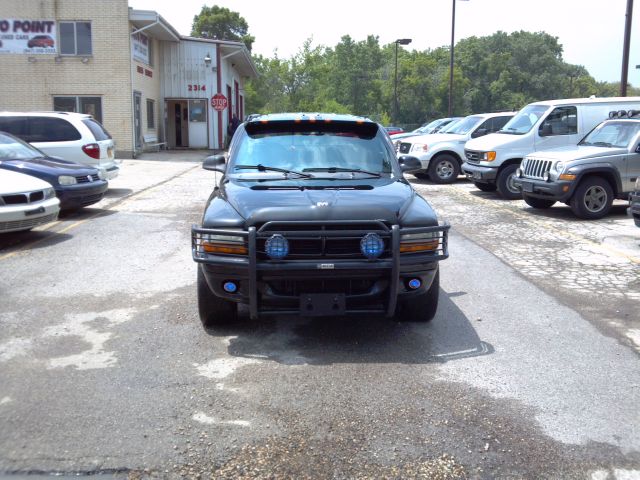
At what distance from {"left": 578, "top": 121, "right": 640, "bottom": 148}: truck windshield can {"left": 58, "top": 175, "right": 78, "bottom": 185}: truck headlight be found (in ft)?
31.1

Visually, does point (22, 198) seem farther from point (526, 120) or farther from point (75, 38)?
point (75, 38)

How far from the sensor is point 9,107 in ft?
87.4

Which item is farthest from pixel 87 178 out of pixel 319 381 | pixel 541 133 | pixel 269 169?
pixel 541 133

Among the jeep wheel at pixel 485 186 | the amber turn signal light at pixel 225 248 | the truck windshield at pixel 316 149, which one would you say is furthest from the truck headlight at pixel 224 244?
the jeep wheel at pixel 485 186

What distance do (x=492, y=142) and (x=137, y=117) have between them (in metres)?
17.2

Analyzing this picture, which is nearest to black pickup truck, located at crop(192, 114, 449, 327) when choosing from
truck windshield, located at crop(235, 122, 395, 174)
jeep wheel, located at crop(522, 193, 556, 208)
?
truck windshield, located at crop(235, 122, 395, 174)

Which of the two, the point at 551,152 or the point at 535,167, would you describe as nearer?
the point at 535,167

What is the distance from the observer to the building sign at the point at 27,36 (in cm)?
2595

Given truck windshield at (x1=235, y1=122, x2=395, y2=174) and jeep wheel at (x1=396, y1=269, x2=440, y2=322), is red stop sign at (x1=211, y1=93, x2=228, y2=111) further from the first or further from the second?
jeep wheel at (x1=396, y1=269, x2=440, y2=322)

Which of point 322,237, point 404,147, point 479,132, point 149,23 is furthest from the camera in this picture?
point 149,23

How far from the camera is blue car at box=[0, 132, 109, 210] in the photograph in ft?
36.7

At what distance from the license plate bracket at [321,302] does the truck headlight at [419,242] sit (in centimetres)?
59

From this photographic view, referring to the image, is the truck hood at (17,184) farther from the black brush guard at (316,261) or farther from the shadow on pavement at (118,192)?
the shadow on pavement at (118,192)

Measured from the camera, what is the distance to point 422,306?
18.4 ft
